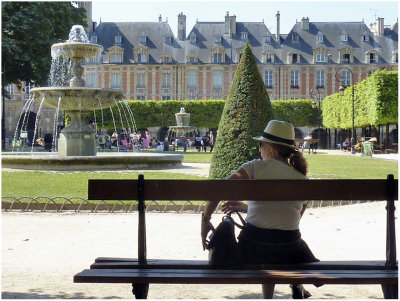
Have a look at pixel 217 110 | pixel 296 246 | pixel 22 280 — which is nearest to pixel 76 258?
pixel 22 280

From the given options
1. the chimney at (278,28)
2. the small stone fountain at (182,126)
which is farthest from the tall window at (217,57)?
the small stone fountain at (182,126)

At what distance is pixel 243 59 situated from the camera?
33.7 ft

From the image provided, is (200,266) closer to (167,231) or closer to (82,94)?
(167,231)

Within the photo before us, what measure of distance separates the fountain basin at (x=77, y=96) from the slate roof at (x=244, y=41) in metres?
40.4

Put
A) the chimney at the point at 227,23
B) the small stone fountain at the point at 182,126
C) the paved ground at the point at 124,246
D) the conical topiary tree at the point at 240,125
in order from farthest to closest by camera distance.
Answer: the chimney at the point at 227,23 → the small stone fountain at the point at 182,126 → the conical topiary tree at the point at 240,125 → the paved ground at the point at 124,246

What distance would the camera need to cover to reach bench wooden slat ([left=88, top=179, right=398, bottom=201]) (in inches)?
126

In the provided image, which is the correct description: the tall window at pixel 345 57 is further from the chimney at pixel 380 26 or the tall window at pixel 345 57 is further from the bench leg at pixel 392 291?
the bench leg at pixel 392 291

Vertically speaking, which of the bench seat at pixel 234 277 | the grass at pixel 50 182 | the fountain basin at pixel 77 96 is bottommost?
the grass at pixel 50 182

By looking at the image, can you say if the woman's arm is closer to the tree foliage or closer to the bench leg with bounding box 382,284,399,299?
the bench leg with bounding box 382,284,399,299

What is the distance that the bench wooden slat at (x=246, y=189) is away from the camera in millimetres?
3193

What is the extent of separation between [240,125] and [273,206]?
5963mm

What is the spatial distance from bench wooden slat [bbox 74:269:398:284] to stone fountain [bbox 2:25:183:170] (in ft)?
31.7

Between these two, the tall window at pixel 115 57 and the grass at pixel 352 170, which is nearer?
the grass at pixel 352 170

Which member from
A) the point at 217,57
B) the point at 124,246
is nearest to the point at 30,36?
the point at 124,246
